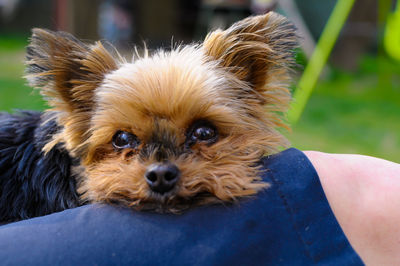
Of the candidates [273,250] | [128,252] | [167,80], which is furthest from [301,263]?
[167,80]

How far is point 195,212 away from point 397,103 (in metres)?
8.72

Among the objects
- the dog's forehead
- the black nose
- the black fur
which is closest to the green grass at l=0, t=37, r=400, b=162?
the black fur

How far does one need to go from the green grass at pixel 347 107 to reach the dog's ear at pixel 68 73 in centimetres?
228

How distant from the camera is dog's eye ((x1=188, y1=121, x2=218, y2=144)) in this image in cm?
253

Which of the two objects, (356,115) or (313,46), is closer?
(356,115)

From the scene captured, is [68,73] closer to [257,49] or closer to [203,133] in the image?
[203,133]

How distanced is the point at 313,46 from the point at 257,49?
8.14 metres

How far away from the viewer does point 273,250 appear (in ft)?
5.64

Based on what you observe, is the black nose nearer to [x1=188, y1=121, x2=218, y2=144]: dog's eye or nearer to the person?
the person

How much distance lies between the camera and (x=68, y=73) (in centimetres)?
290

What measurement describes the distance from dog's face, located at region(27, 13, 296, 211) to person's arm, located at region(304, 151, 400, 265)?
0.36 meters

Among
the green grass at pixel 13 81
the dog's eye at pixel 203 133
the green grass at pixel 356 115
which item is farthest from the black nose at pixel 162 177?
the green grass at pixel 356 115

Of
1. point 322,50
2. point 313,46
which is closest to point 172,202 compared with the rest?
point 322,50

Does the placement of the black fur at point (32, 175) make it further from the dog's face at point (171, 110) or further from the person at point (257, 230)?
the person at point (257, 230)
